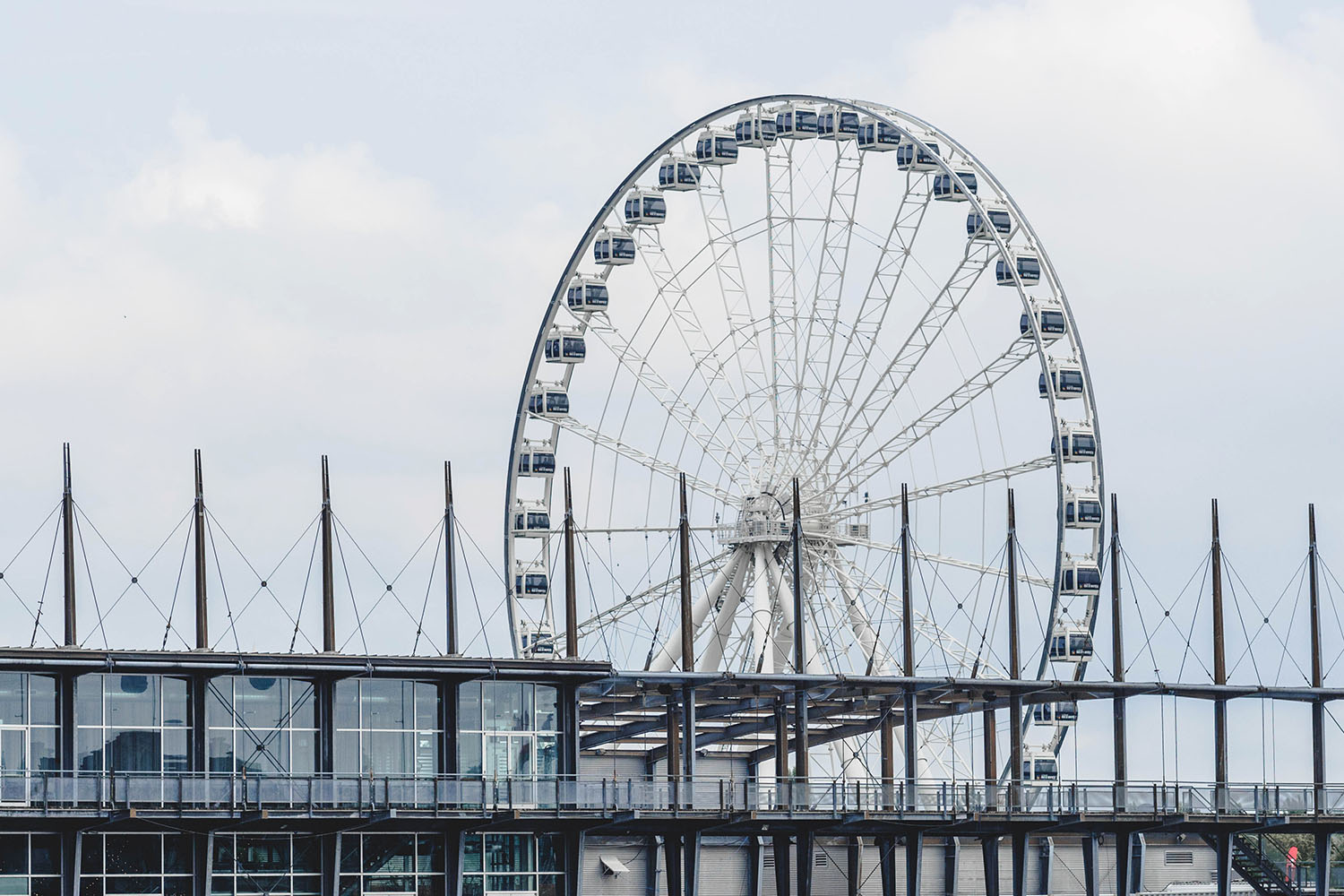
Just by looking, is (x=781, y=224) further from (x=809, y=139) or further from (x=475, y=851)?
(x=475, y=851)

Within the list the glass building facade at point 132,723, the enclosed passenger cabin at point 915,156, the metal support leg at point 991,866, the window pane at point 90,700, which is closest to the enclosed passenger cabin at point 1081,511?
the enclosed passenger cabin at point 915,156

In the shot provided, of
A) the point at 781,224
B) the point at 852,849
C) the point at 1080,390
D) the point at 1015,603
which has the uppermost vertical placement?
the point at 781,224

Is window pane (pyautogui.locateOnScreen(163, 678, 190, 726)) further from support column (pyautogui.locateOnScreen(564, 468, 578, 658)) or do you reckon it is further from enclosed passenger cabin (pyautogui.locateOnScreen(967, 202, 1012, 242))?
enclosed passenger cabin (pyautogui.locateOnScreen(967, 202, 1012, 242))

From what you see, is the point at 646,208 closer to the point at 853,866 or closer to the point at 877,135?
the point at 877,135

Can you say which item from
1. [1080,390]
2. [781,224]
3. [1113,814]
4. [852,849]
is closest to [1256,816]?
[1113,814]

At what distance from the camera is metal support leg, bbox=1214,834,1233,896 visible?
269 ft

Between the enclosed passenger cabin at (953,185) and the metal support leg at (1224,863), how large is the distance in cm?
2363

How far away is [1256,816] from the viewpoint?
81.9m

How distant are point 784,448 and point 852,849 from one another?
683 inches

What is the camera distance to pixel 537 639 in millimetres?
100188

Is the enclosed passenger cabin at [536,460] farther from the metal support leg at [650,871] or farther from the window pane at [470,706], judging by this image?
the window pane at [470,706]

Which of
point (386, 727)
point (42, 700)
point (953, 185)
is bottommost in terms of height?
point (386, 727)

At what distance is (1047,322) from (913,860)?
22.1 meters

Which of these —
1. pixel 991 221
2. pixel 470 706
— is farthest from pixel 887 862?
pixel 991 221
